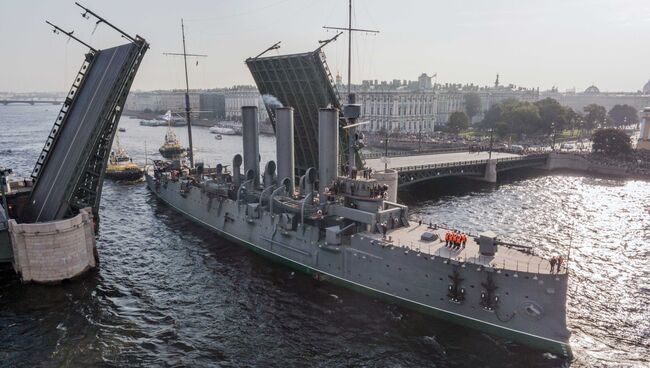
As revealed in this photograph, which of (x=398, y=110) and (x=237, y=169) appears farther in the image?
(x=398, y=110)

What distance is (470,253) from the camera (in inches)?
758

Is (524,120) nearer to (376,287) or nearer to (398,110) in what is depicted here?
(398,110)

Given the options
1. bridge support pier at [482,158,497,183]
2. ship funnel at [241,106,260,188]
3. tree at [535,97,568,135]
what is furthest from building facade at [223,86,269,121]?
ship funnel at [241,106,260,188]

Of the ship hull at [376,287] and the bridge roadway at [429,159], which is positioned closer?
the ship hull at [376,287]

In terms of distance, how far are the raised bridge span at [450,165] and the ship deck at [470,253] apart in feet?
70.8

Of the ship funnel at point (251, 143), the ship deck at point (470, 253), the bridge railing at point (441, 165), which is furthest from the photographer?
the bridge railing at point (441, 165)

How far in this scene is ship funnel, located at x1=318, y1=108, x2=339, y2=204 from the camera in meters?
24.3

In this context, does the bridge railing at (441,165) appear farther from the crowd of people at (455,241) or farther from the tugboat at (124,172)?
the tugboat at (124,172)

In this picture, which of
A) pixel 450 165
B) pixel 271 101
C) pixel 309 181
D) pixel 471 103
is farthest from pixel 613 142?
pixel 471 103

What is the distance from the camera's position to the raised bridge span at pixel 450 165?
153 feet

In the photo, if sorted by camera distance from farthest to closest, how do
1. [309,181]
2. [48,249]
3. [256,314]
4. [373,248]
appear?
[309,181]
[48,249]
[373,248]
[256,314]

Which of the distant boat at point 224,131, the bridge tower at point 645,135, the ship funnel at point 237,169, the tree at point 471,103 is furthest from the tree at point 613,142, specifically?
the distant boat at point 224,131

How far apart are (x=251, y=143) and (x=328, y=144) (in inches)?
320

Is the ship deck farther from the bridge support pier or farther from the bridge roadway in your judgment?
the bridge support pier
